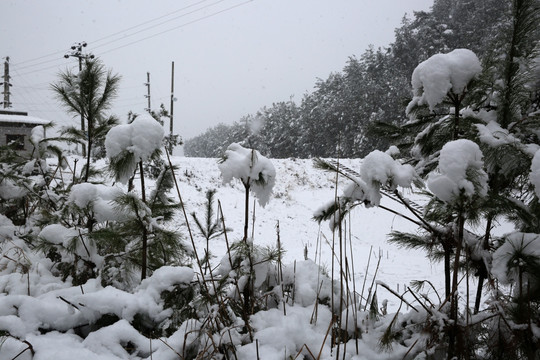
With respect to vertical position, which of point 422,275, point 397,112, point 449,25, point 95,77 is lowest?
point 422,275

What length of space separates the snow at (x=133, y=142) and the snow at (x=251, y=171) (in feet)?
1.20

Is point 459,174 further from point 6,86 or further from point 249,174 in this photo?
point 6,86

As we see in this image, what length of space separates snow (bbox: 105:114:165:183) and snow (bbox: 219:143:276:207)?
365 mm

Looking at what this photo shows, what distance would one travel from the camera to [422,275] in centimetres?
628

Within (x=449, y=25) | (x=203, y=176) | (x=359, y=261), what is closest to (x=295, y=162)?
(x=203, y=176)

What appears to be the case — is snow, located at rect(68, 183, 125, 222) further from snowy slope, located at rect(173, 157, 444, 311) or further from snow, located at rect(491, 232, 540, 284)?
snowy slope, located at rect(173, 157, 444, 311)

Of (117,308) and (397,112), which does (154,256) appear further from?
(397,112)

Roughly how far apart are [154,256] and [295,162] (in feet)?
47.8

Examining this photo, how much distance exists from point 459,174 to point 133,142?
55.3 inches

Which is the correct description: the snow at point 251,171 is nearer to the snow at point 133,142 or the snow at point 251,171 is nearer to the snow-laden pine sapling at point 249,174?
the snow-laden pine sapling at point 249,174

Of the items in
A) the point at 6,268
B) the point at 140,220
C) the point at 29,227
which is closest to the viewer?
the point at 140,220

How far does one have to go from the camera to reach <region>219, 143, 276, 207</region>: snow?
1.51 meters

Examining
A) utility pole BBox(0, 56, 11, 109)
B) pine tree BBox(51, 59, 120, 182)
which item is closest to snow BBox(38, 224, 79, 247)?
pine tree BBox(51, 59, 120, 182)

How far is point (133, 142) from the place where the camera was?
5.04 ft
